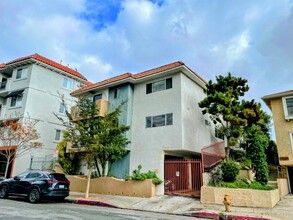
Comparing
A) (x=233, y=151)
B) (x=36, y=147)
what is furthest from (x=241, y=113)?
(x=36, y=147)

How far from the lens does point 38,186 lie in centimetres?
1292

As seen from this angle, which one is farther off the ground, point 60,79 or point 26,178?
point 60,79

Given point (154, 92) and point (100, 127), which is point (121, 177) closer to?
point (100, 127)

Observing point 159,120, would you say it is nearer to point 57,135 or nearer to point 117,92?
point 117,92

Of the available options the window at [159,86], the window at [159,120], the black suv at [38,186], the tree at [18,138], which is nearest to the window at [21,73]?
the tree at [18,138]

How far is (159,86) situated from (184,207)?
9552mm

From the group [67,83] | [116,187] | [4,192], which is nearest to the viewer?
[4,192]

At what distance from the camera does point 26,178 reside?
13852 millimetres

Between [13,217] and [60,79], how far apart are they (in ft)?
70.0

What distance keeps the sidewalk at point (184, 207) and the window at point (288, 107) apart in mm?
8090

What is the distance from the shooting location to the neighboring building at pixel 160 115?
16522 mm

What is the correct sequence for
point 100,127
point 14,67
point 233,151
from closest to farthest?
point 100,127, point 233,151, point 14,67

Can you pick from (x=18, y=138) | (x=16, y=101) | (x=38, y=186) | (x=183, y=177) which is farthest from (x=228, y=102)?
(x=16, y=101)

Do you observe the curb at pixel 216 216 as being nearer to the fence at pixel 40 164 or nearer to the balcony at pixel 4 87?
the fence at pixel 40 164
